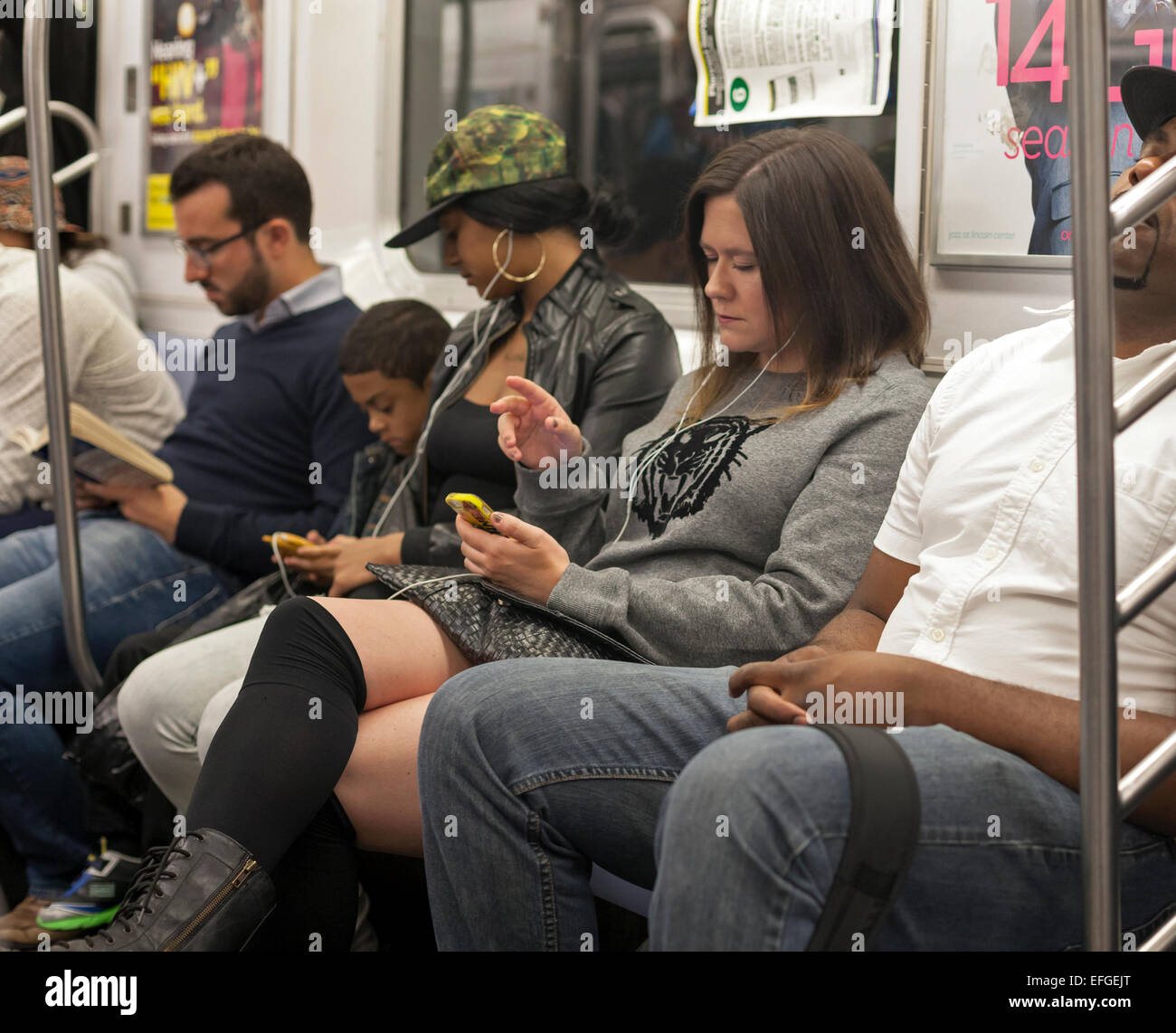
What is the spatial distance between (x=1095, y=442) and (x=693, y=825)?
0.49 m

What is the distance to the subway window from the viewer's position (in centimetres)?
291

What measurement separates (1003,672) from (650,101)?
1998mm

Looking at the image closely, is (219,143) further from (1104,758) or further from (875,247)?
(1104,758)

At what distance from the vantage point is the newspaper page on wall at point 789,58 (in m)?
2.29

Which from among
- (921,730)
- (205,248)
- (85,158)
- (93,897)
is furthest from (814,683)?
(85,158)

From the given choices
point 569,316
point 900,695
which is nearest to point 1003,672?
point 900,695

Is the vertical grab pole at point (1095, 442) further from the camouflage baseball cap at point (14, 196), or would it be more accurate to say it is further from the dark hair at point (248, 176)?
the camouflage baseball cap at point (14, 196)

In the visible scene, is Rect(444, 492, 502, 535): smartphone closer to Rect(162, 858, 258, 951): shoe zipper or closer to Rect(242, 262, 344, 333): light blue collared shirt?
Rect(162, 858, 258, 951): shoe zipper

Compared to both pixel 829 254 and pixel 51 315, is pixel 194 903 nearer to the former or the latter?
pixel 829 254

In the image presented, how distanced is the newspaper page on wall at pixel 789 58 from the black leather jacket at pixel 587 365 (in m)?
0.45

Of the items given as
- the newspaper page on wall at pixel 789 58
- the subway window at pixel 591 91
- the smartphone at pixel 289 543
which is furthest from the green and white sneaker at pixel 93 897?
the newspaper page on wall at pixel 789 58

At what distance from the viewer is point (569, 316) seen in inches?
92.3

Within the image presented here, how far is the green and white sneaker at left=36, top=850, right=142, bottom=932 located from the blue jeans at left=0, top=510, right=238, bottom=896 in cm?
20

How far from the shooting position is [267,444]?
2811 millimetres
